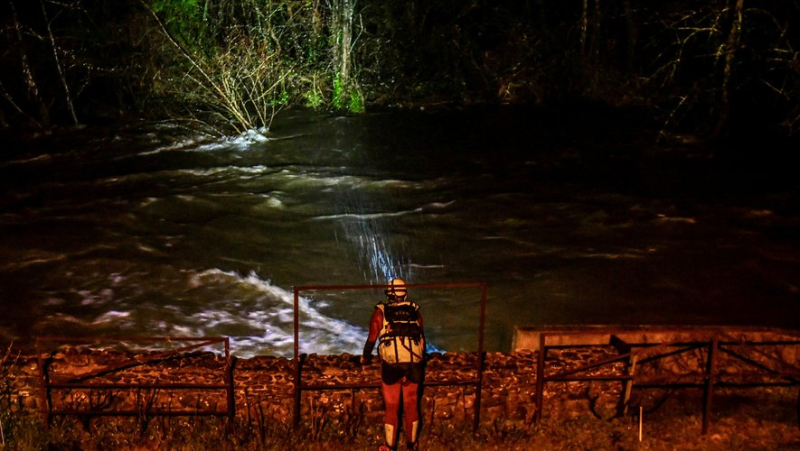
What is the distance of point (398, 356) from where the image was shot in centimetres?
605

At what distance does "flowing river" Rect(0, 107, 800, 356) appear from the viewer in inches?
389

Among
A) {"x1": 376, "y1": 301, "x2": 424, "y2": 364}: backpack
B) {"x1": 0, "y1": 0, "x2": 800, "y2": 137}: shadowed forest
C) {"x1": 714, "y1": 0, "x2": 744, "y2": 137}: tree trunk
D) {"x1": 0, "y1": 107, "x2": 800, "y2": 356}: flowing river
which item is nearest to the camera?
{"x1": 376, "y1": 301, "x2": 424, "y2": 364}: backpack

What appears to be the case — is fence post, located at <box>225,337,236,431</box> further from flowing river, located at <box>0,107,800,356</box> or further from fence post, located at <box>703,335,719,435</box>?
fence post, located at <box>703,335,719,435</box>

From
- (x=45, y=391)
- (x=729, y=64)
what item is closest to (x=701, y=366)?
(x=45, y=391)

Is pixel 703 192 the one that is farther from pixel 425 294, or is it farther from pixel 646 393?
pixel 646 393

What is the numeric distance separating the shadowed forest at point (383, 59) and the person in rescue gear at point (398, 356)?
12238 mm

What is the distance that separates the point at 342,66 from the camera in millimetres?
21766

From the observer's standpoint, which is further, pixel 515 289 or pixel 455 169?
pixel 455 169

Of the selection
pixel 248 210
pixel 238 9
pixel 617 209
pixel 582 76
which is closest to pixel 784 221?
pixel 617 209

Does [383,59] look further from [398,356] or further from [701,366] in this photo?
[398,356]

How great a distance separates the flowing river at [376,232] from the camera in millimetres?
9891

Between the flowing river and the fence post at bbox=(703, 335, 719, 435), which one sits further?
the flowing river

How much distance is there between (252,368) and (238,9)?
16016 millimetres

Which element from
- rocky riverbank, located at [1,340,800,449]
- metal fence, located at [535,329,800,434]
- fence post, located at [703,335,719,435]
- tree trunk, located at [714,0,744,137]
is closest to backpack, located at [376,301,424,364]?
rocky riverbank, located at [1,340,800,449]
